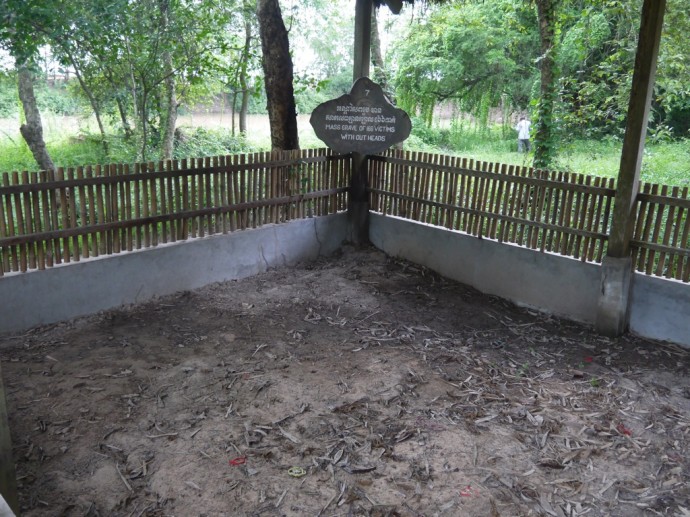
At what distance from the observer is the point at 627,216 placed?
630 cm

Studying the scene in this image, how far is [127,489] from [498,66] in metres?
21.9

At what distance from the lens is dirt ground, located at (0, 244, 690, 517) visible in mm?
3854

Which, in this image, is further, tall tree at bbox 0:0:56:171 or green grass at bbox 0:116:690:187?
green grass at bbox 0:116:690:187

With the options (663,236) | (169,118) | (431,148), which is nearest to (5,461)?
(663,236)

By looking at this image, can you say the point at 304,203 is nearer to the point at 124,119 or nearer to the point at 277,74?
the point at 277,74

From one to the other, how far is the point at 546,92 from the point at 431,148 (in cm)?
1073

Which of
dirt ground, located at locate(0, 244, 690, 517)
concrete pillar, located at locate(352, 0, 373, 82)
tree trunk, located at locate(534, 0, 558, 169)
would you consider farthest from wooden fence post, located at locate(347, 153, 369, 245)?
tree trunk, located at locate(534, 0, 558, 169)

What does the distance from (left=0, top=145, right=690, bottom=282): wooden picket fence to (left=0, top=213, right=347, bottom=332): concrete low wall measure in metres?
0.14

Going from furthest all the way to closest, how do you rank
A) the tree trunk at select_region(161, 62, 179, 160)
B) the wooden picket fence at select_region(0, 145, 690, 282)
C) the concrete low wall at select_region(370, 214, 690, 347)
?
the tree trunk at select_region(161, 62, 179, 160) → the concrete low wall at select_region(370, 214, 690, 347) → the wooden picket fence at select_region(0, 145, 690, 282)

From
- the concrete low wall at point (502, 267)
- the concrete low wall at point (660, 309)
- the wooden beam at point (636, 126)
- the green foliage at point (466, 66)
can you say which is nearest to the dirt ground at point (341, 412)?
the concrete low wall at point (660, 309)

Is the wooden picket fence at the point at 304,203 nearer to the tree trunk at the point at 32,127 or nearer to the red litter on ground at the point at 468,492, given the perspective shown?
the tree trunk at the point at 32,127

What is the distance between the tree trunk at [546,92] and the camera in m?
9.84

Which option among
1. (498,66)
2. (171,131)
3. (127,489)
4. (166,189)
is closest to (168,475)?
(127,489)

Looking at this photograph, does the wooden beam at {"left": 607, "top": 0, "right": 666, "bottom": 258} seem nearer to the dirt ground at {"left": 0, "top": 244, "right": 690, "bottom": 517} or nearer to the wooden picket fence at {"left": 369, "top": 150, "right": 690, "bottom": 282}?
A: the wooden picket fence at {"left": 369, "top": 150, "right": 690, "bottom": 282}
